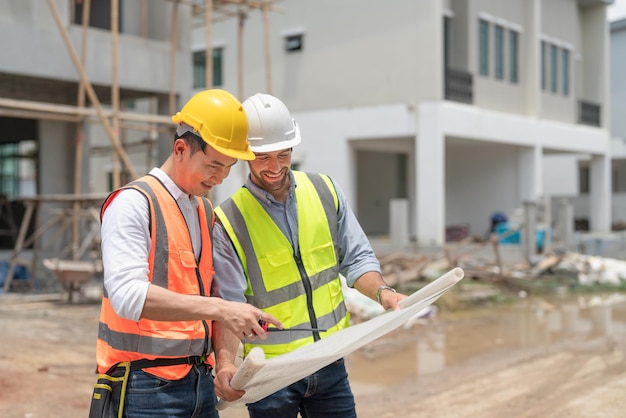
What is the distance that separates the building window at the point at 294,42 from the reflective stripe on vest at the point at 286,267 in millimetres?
18015

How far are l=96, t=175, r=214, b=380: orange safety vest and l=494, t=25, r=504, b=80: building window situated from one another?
773 inches

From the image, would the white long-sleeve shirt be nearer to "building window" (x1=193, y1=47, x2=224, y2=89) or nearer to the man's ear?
the man's ear

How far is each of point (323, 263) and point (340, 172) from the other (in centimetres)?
1653

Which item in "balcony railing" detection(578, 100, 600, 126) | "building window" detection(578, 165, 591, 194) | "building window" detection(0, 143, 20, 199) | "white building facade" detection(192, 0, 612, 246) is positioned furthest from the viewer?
"building window" detection(578, 165, 591, 194)

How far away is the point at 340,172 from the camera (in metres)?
19.4

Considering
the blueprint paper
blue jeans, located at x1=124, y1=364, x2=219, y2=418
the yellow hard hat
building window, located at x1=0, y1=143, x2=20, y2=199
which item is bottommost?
blue jeans, located at x1=124, y1=364, x2=219, y2=418

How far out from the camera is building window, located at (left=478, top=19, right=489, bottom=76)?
67.2 ft

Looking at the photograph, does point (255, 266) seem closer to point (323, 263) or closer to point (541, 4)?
point (323, 263)

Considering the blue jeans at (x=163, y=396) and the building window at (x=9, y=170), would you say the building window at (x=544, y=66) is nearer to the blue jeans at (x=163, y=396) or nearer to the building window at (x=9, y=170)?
the building window at (x=9, y=170)

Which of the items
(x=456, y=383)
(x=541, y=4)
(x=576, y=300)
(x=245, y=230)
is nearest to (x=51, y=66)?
(x=456, y=383)

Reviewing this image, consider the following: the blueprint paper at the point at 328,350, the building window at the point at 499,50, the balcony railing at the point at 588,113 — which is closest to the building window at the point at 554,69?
the balcony railing at the point at 588,113

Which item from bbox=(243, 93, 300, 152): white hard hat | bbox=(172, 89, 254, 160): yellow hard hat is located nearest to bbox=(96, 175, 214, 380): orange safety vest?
bbox=(172, 89, 254, 160): yellow hard hat

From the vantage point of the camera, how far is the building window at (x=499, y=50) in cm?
2098

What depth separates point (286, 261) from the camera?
285 cm
